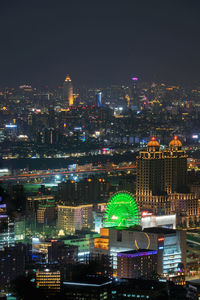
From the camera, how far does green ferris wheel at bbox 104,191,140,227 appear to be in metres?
18.2

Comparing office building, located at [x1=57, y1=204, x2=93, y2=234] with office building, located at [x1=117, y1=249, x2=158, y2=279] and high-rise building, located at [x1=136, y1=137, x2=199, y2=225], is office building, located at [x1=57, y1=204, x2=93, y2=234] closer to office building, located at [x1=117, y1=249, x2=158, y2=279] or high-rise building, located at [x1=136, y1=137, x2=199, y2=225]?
high-rise building, located at [x1=136, y1=137, x2=199, y2=225]

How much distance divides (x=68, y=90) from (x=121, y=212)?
25.3m

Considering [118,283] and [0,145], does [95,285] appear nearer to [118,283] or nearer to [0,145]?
[118,283]

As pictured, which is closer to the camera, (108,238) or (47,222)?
(108,238)

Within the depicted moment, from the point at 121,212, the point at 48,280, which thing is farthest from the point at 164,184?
the point at 48,280

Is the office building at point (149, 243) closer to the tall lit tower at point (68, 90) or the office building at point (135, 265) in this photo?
the office building at point (135, 265)

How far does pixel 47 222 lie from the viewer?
66.1 feet

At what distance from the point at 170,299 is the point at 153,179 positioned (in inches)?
359

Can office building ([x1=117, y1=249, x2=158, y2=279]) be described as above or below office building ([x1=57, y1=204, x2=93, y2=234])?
below

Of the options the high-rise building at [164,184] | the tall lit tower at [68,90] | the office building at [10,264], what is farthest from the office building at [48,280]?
the tall lit tower at [68,90]

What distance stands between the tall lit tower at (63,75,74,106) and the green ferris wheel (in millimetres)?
24027

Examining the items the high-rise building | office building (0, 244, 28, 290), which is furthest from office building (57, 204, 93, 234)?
office building (0, 244, 28, 290)

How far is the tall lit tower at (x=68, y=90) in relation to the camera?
42562mm

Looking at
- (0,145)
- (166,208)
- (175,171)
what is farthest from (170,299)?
(0,145)
